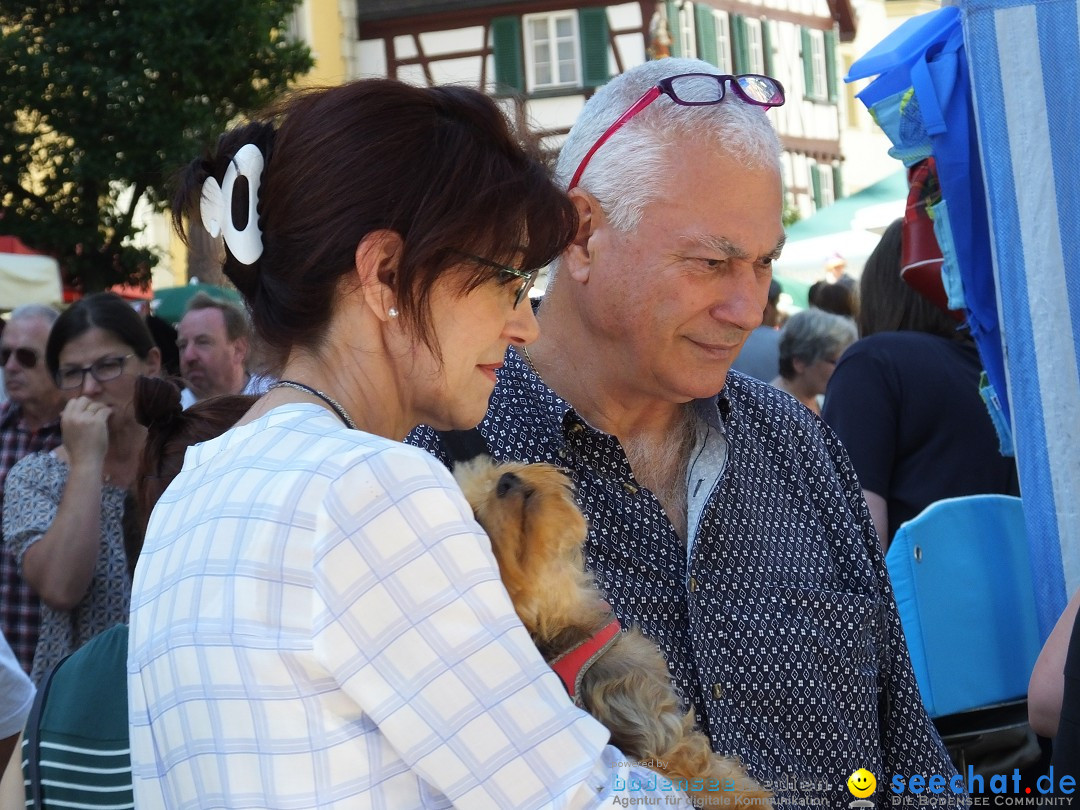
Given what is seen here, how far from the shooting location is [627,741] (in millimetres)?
1841

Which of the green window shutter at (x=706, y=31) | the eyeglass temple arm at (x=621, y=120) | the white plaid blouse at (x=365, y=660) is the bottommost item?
the white plaid blouse at (x=365, y=660)

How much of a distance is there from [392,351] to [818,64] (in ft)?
115

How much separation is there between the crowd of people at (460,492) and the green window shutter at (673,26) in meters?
26.1

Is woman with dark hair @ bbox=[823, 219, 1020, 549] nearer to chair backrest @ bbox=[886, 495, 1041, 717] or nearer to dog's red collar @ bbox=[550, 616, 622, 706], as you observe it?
chair backrest @ bbox=[886, 495, 1041, 717]

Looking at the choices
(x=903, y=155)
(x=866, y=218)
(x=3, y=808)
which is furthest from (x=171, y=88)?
(x=3, y=808)

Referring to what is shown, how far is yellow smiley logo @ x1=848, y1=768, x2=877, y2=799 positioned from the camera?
2287 mm

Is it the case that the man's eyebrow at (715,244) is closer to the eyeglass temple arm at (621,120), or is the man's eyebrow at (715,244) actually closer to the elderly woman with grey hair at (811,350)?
the eyeglass temple arm at (621,120)

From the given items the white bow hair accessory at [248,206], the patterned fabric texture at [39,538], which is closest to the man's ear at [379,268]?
the white bow hair accessory at [248,206]

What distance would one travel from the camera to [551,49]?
91.1 feet

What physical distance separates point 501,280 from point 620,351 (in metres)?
0.82

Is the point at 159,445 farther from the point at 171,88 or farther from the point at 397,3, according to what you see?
the point at 397,3

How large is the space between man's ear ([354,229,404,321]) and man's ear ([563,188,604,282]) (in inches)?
36.3

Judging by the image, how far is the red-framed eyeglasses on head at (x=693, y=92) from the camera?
94.6 inches

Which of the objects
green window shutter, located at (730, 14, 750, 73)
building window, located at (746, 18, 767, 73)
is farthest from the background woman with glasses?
building window, located at (746, 18, 767, 73)
